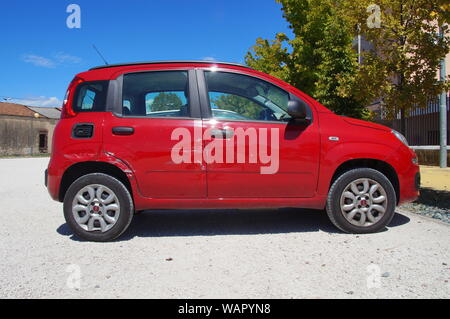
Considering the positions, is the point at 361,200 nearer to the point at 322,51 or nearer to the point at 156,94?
the point at 156,94

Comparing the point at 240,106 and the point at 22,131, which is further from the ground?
the point at 22,131

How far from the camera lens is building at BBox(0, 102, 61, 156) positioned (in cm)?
4600

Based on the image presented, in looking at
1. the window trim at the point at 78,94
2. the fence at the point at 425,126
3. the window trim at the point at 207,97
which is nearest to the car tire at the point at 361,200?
the window trim at the point at 207,97

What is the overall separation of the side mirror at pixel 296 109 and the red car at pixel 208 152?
0.4 inches

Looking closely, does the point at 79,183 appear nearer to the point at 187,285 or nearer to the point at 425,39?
the point at 187,285

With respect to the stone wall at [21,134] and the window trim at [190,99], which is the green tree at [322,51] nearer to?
the window trim at [190,99]

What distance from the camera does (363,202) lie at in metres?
4.01

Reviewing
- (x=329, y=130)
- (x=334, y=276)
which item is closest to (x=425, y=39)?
(x=329, y=130)

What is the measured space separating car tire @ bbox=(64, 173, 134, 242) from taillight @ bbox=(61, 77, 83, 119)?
755 mm

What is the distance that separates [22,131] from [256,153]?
5271cm

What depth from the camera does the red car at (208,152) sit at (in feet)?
12.6

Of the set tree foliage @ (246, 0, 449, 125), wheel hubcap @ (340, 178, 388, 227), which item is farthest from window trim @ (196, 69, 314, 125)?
tree foliage @ (246, 0, 449, 125)

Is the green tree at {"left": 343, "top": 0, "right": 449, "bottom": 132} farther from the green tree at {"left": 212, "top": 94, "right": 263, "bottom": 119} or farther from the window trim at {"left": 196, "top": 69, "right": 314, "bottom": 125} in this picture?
the green tree at {"left": 212, "top": 94, "right": 263, "bottom": 119}

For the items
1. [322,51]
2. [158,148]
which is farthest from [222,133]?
[322,51]
